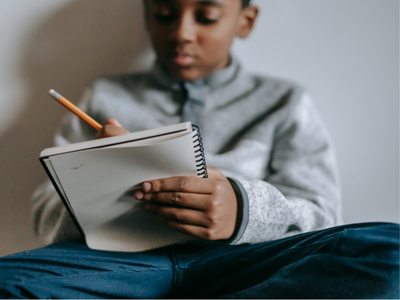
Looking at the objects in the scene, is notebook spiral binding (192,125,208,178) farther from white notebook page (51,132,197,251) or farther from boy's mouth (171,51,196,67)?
boy's mouth (171,51,196,67)

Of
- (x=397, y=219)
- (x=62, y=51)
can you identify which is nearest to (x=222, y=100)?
(x=62, y=51)

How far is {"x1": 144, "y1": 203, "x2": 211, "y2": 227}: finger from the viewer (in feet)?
1.42

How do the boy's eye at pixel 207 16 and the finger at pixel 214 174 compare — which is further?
A: the boy's eye at pixel 207 16

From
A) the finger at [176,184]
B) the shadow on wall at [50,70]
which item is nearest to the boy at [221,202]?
the finger at [176,184]

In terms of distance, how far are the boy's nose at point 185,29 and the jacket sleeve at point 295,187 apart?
0.83 ft

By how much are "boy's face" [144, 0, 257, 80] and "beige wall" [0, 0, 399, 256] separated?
0.17 m

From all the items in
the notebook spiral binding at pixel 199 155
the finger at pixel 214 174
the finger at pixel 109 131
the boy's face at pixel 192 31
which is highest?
the boy's face at pixel 192 31

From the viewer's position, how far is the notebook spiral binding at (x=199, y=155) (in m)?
0.39

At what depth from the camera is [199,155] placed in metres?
0.40

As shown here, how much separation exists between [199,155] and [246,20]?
428 millimetres

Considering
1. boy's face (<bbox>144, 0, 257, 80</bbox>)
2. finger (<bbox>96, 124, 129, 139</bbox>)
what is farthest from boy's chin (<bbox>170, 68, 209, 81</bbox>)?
finger (<bbox>96, 124, 129, 139</bbox>)

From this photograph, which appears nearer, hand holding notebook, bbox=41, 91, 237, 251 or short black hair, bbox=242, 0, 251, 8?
hand holding notebook, bbox=41, 91, 237, 251

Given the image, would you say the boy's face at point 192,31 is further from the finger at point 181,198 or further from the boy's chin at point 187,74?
the finger at point 181,198

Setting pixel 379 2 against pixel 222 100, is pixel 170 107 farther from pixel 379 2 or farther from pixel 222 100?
pixel 379 2
